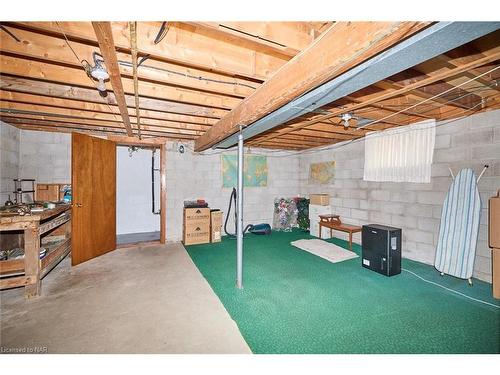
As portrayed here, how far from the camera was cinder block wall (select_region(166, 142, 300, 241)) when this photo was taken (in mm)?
5508

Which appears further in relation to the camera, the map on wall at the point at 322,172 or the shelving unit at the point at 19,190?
the map on wall at the point at 322,172

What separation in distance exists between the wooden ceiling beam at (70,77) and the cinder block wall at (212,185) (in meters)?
2.82

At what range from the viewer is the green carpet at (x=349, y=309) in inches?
78.1

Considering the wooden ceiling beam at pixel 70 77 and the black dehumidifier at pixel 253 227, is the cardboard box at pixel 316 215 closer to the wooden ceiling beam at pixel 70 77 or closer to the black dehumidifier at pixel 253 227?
the black dehumidifier at pixel 253 227

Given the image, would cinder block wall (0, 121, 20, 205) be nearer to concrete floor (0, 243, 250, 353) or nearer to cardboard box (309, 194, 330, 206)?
concrete floor (0, 243, 250, 353)

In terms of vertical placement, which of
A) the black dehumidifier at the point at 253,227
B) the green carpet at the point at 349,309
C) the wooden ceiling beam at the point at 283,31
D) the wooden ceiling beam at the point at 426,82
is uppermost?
the wooden ceiling beam at the point at 283,31

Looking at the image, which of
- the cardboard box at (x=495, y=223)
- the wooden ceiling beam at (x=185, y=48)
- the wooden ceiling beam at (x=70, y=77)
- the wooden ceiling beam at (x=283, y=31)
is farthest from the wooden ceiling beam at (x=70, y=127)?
the cardboard box at (x=495, y=223)

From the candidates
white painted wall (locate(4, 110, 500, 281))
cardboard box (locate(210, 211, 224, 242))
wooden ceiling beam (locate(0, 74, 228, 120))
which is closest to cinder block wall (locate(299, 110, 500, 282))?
white painted wall (locate(4, 110, 500, 281))

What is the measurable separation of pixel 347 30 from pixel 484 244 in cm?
388

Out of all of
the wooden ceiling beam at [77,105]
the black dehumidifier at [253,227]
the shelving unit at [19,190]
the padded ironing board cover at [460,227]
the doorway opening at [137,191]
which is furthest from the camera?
the doorway opening at [137,191]

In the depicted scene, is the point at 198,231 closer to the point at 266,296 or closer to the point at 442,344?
the point at 266,296

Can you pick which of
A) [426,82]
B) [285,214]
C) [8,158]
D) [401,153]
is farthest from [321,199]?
[8,158]

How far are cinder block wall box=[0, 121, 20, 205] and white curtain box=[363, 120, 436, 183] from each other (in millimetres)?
6940
